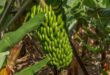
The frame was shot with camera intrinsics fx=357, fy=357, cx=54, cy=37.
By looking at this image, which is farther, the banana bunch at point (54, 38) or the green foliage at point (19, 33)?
the banana bunch at point (54, 38)

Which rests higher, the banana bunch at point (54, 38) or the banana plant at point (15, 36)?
the banana plant at point (15, 36)

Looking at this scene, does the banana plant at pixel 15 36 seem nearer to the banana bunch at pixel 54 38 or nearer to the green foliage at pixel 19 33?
the green foliage at pixel 19 33

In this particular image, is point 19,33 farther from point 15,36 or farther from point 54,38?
point 54,38

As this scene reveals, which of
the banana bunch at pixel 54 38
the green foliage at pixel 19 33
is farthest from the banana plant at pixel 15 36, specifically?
the banana bunch at pixel 54 38

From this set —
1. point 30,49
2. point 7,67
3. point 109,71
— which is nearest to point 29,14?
point 7,67

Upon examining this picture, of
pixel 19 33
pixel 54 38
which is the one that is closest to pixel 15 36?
pixel 19 33

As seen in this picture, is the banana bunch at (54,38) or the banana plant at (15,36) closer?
the banana plant at (15,36)

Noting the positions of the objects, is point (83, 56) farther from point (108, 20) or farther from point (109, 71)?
point (108, 20)
